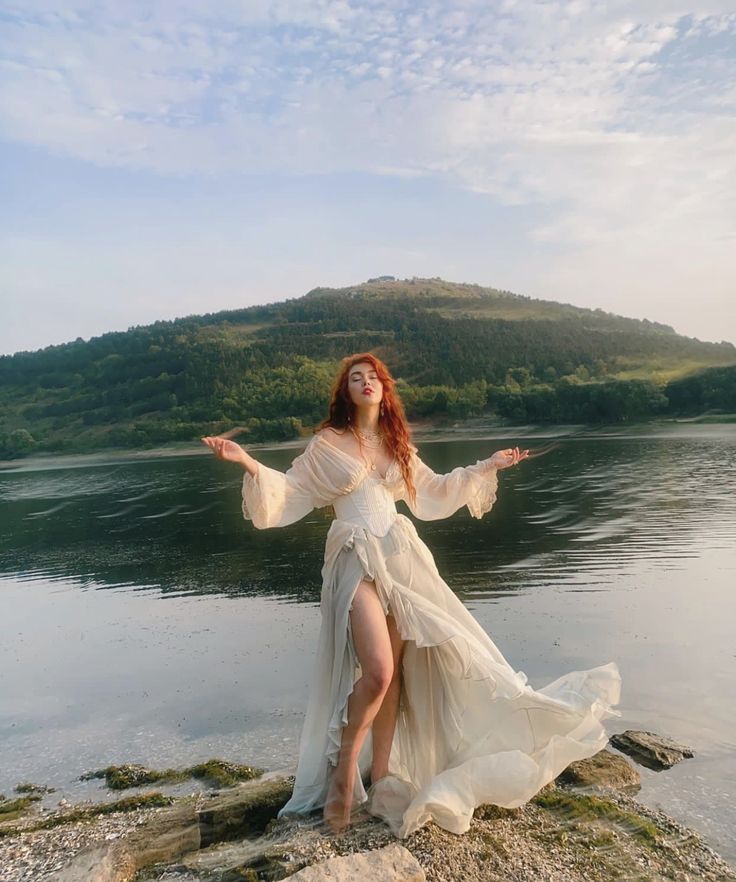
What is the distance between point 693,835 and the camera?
446cm

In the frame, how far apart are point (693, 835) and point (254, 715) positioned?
4014 mm

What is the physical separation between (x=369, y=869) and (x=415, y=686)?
1.07 metres

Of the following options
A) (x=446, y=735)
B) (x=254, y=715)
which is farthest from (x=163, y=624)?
(x=446, y=735)

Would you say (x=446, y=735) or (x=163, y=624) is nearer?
(x=446, y=735)

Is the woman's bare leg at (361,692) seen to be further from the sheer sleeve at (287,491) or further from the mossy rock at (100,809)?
the mossy rock at (100,809)

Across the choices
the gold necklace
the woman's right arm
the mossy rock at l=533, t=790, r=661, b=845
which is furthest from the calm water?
the woman's right arm

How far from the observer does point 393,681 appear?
14.7ft

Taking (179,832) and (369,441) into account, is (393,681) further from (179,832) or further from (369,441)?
(179,832)

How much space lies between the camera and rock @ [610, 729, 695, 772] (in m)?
5.61

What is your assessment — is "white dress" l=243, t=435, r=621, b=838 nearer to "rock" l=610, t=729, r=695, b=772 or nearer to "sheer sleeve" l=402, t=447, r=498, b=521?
"sheer sleeve" l=402, t=447, r=498, b=521

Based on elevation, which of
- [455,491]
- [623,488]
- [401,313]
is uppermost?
[401,313]

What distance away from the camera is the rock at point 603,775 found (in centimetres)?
524

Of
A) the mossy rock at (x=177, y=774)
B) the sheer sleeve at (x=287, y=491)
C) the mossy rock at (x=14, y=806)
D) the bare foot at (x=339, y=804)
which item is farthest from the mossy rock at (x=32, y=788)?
the sheer sleeve at (x=287, y=491)

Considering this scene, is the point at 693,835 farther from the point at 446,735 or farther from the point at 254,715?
the point at 254,715
